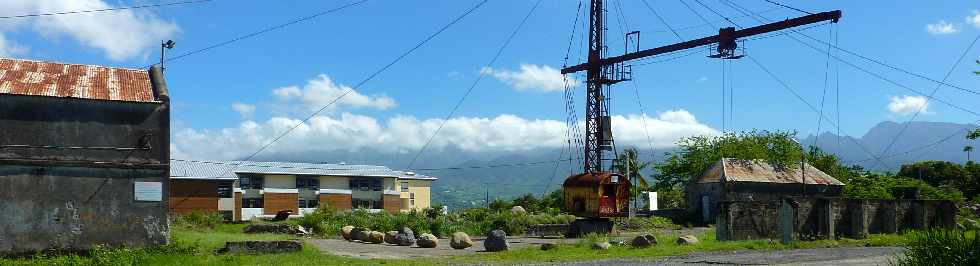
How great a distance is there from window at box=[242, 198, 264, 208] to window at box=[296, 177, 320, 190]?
11.5 ft

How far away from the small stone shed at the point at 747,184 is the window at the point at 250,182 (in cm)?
3463

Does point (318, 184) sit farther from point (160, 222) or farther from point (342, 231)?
point (160, 222)

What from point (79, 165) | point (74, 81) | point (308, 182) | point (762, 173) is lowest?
point (308, 182)

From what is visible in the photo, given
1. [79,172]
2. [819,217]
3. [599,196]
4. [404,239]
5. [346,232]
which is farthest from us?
[599,196]

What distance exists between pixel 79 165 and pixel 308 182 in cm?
4643

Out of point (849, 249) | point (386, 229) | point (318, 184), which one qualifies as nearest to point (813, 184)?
point (849, 249)

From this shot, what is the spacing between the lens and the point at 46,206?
22000 mm

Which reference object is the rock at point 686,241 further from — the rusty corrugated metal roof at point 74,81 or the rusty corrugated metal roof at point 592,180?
the rusty corrugated metal roof at point 74,81

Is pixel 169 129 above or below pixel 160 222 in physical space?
above

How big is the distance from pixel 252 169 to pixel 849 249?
1997 inches

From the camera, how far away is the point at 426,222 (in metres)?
37.6

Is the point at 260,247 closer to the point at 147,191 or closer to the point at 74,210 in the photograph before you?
the point at 147,191

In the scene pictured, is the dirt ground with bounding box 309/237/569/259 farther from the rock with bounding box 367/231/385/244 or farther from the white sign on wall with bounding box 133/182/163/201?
the white sign on wall with bounding box 133/182/163/201

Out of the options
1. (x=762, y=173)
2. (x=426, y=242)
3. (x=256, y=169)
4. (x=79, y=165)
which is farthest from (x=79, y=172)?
(x=256, y=169)
